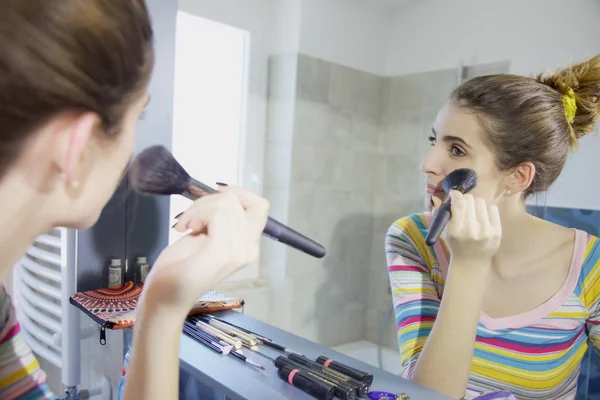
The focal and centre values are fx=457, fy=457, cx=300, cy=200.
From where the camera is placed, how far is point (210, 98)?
1495 mm

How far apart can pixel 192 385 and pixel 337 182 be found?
1213 mm

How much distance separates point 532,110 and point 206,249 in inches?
24.8

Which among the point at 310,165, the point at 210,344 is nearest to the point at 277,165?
the point at 310,165

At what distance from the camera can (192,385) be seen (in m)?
0.59

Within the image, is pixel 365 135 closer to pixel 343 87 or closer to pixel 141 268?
pixel 343 87

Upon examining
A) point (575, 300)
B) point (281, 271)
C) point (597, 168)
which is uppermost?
point (597, 168)

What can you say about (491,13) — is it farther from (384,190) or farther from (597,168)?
(384,190)

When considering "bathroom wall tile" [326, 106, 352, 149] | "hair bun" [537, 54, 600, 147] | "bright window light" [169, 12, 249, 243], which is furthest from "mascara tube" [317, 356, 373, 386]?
"bathroom wall tile" [326, 106, 352, 149]

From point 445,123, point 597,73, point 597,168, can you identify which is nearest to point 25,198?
point 445,123

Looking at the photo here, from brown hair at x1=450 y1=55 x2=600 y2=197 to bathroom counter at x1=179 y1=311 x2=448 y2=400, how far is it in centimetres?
44

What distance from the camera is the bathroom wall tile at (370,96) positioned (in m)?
1.79

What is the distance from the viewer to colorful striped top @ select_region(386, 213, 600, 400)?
0.74 m

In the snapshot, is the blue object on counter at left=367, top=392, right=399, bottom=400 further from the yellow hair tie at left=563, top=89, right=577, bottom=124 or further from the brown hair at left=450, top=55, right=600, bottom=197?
the yellow hair tie at left=563, top=89, right=577, bottom=124

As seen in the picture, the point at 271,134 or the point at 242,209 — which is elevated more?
the point at 271,134
